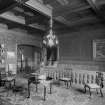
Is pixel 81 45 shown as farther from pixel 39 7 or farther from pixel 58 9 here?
pixel 39 7

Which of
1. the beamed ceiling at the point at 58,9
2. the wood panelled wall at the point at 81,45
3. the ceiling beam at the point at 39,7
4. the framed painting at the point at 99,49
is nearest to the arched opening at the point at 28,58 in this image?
the wood panelled wall at the point at 81,45

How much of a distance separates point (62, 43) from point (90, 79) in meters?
3.42

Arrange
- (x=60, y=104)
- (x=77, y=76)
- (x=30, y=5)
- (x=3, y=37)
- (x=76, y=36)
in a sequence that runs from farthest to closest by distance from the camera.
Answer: (x=76, y=36), (x=3, y=37), (x=77, y=76), (x=30, y=5), (x=60, y=104)

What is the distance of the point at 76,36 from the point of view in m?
6.75

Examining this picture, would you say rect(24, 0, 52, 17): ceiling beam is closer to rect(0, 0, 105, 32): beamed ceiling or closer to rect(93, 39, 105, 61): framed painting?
rect(0, 0, 105, 32): beamed ceiling

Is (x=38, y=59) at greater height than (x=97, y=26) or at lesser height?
lesser

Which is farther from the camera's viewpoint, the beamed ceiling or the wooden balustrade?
the wooden balustrade

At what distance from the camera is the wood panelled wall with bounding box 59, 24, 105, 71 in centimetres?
596

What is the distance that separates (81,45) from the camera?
257 inches

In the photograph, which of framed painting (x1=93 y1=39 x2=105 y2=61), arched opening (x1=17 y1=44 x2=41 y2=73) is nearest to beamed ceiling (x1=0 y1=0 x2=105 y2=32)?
framed painting (x1=93 y1=39 x2=105 y2=61)

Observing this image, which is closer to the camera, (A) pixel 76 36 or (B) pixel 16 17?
(B) pixel 16 17

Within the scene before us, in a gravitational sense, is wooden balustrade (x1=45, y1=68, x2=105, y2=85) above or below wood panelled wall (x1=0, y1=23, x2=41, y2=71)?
below

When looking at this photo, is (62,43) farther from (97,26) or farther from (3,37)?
(3,37)

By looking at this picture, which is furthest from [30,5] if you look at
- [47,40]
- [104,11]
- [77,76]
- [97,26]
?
[97,26]
